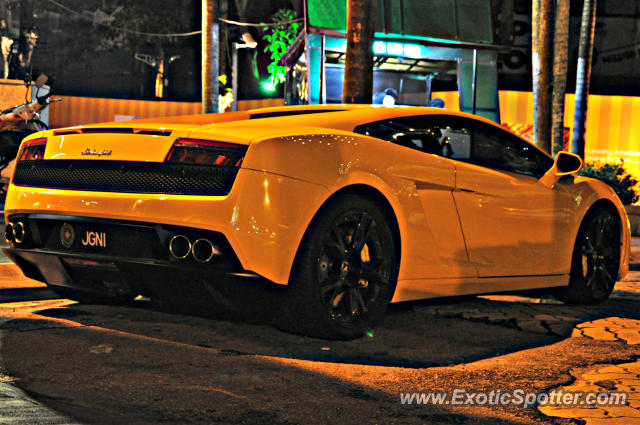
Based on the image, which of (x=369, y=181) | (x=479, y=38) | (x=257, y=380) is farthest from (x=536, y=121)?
(x=257, y=380)

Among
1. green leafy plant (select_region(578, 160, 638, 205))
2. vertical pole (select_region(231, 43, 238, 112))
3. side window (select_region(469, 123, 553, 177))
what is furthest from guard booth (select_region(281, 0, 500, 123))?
side window (select_region(469, 123, 553, 177))

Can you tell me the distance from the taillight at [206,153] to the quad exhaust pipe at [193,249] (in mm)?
390

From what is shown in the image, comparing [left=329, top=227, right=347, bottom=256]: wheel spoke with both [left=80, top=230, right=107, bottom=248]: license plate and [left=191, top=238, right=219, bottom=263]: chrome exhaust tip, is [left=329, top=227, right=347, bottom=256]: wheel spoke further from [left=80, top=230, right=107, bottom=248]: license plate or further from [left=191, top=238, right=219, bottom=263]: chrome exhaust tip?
[left=80, top=230, right=107, bottom=248]: license plate

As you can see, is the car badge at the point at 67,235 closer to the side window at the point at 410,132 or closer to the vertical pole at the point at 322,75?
the side window at the point at 410,132

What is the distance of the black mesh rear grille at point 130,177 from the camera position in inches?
184

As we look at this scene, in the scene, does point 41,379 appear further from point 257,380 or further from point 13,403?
A: point 257,380

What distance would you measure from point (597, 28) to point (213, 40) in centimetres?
1558

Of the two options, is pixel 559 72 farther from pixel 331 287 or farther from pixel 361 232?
pixel 331 287

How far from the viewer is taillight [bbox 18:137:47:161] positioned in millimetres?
5379

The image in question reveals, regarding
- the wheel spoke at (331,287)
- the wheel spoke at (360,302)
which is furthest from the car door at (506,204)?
the wheel spoke at (331,287)

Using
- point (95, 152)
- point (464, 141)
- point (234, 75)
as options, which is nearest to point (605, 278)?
point (464, 141)

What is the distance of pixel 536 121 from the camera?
1756 centimetres

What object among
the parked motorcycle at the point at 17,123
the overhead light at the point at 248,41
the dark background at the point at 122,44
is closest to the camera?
the parked motorcycle at the point at 17,123

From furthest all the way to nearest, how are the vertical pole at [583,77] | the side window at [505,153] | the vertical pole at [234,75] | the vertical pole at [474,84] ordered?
the vertical pole at [234,75] < the vertical pole at [474,84] < the vertical pole at [583,77] < the side window at [505,153]
